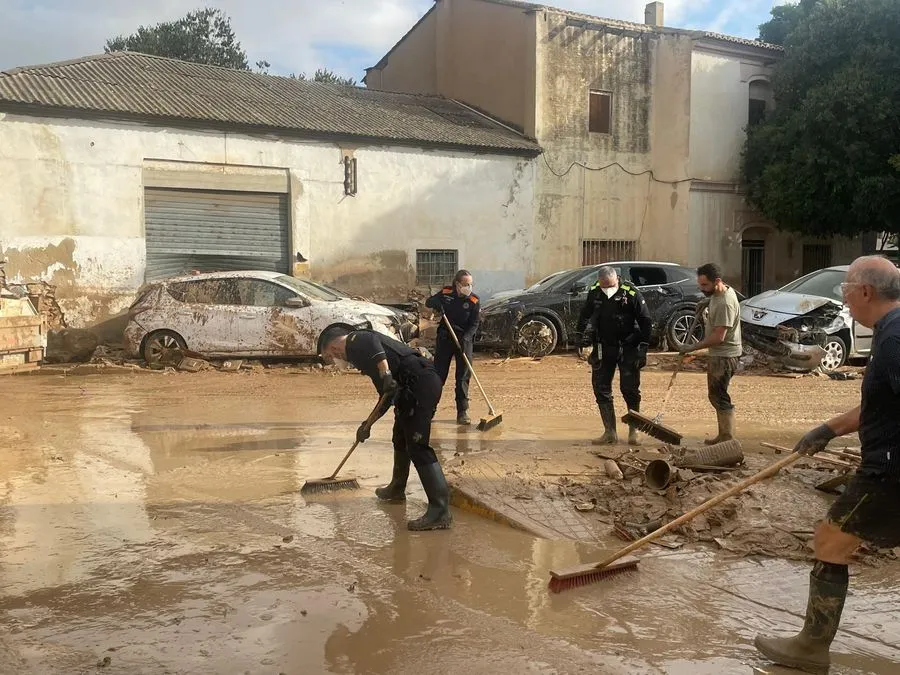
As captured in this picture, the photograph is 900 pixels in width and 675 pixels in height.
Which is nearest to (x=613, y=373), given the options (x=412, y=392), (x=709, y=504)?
(x=412, y=392)

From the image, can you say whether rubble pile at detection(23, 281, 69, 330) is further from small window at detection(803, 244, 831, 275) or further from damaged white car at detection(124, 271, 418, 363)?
small window at detection(803, 244, 831, 275)

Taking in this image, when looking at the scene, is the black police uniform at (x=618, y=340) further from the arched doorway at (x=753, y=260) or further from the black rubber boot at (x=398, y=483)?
the arched doorway at (x=753, y=260)

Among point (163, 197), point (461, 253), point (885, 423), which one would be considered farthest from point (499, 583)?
point (461, 253)

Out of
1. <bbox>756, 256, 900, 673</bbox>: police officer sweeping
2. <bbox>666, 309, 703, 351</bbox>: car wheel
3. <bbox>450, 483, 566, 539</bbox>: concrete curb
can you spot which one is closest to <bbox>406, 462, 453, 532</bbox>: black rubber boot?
<bbox>450, 483, 566, 539</bbox>: concrete curb

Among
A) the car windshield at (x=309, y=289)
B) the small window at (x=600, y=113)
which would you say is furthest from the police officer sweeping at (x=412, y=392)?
the small window at (x=600, y=113)

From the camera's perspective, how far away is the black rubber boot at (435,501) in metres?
5.52

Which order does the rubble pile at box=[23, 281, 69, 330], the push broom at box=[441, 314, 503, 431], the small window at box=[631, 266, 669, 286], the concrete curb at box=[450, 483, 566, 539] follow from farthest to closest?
the small window at box=[631, 266, 669, 286], the rubble pile at box=[23, 281, 69, 330], the push broom at box=[441, 314, 503, 431], the concrete curb at box=[450, 483, 566, 539]

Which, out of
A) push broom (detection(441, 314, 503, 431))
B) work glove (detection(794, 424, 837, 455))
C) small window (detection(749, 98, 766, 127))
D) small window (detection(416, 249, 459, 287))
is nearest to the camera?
work glove (detection(794, 424, 837, 455))

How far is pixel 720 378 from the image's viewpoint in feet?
24.5

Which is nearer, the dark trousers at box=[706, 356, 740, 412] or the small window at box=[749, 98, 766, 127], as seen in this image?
the dark trousers at box=[706, 356, 740, 412]

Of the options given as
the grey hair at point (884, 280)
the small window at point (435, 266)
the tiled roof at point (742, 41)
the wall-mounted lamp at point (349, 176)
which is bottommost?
the grey hair at point (884, 280)

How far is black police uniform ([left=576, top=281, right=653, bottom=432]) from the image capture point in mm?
7883

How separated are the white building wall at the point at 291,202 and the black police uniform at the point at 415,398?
11357mm

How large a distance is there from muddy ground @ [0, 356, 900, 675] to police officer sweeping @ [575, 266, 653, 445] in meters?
0.49
